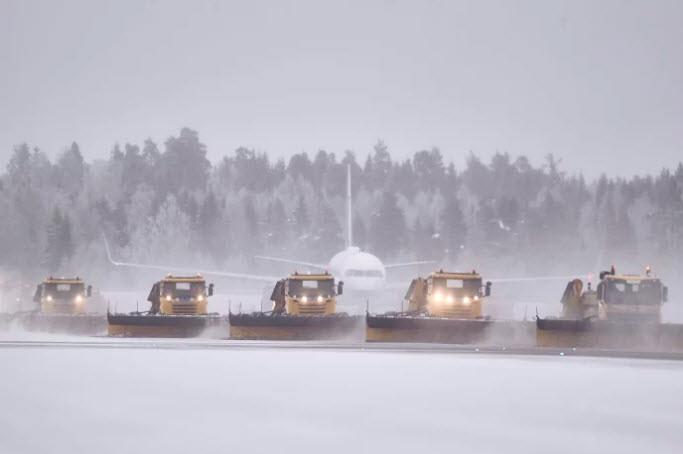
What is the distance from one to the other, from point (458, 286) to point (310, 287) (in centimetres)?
575

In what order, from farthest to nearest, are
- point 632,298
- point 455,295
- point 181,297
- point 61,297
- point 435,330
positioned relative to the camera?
point 61,297
point 181,297
point 455,295
point 632,298
point 435,330

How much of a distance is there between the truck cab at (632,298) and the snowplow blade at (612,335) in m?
2.45

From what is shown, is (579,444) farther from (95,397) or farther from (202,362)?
(202,362)

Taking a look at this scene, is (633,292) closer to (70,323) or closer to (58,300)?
(70,323)

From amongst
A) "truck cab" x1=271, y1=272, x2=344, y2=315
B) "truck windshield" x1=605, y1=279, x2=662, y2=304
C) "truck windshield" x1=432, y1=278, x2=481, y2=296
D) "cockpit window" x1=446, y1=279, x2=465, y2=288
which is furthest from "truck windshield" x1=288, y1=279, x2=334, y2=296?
"truck windshield" x1=605, y1=279, x2=662, y2=304

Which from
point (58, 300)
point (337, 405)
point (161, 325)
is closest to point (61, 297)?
point (58, 300)

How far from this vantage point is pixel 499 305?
64562 mm

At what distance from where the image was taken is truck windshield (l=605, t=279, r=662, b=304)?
130ft

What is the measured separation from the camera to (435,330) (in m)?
39.4

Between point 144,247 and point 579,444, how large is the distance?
139 meters

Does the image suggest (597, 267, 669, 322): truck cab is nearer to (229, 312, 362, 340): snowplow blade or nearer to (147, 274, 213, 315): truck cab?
(229, 312, 362, 340): snowplow blade

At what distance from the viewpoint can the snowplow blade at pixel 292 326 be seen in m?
41.5

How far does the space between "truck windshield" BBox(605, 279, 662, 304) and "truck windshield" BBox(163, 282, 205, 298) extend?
16.3m

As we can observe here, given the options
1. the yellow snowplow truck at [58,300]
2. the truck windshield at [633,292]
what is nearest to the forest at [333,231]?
the yellow snowplow truck at [58,300]
